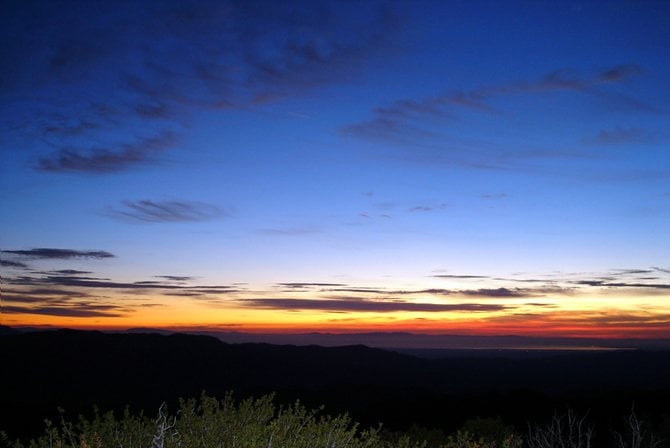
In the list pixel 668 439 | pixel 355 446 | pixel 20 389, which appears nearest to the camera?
pixel 355 446

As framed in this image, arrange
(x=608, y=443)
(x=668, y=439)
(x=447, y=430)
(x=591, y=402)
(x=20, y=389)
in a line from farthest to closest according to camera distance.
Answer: (x=20, y=389)
(x=591, y=402)
(x=447, y=430)
(x=608, y=443)
(x=668, y=439)

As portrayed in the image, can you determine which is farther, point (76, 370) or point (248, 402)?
point (76, 370)

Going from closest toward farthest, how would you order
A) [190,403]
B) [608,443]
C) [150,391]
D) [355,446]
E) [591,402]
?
[355,446] < [190,403] < [608,443] < [591,402] < [150,391]

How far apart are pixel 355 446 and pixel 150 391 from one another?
7681 inches

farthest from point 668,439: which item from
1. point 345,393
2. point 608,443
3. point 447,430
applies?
point 345,393

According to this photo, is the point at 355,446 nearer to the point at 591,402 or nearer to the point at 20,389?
the point at 591,402

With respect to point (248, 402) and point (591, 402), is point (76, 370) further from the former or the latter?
point (248, 402)

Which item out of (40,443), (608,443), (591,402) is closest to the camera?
(40,443)

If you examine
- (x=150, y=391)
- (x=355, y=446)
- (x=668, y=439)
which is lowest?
(x=150, y=391)

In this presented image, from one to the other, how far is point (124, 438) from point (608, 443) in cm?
6859

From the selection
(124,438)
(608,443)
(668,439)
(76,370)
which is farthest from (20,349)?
(124,438)

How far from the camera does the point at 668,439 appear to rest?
159 feet

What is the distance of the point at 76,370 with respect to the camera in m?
191

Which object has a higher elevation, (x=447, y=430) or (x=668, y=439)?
(x=668, y=439)
